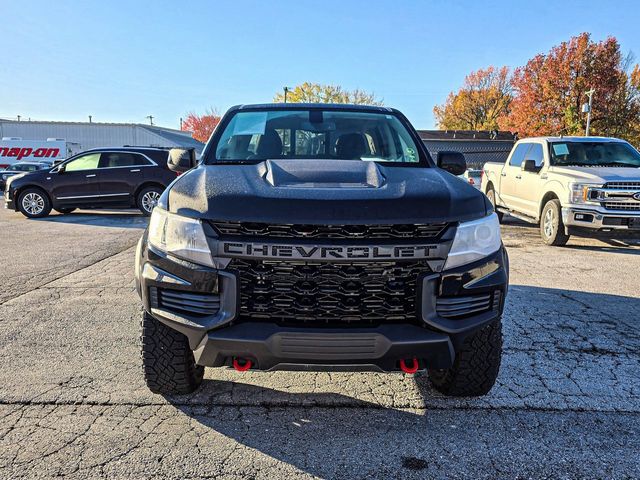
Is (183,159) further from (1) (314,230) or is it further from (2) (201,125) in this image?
(2) (201,125)

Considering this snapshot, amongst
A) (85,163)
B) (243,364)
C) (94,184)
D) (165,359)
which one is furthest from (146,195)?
(243,364)

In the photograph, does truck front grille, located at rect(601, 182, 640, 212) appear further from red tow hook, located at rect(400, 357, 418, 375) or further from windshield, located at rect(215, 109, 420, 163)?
red tow hook, located at rect(400, 357, 418, 375)

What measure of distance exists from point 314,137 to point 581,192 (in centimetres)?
576

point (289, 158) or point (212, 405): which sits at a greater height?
point (289, 158)

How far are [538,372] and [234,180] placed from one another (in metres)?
2.38

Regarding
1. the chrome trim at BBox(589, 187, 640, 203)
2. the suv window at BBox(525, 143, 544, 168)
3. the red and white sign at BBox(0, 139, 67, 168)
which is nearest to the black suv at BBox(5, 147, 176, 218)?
the suv window at BBox(525, 143, 544, 168)

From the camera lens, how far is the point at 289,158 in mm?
3344

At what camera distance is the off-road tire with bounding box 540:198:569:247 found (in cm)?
812

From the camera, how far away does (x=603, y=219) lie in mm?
7555

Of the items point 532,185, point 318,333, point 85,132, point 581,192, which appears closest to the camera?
point 318,333

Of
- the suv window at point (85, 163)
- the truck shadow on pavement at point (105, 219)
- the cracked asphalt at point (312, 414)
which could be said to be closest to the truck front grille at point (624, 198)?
the cracked asphalt at point (312, 414)

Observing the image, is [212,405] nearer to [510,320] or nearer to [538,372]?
[538,372]

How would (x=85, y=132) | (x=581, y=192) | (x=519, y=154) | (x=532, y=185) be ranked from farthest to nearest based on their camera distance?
(x=85, y=132) → (x=519, y=154) → (x=532, y=185) → (x=581, y=192)

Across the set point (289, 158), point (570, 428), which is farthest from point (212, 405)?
point (570, 428)
